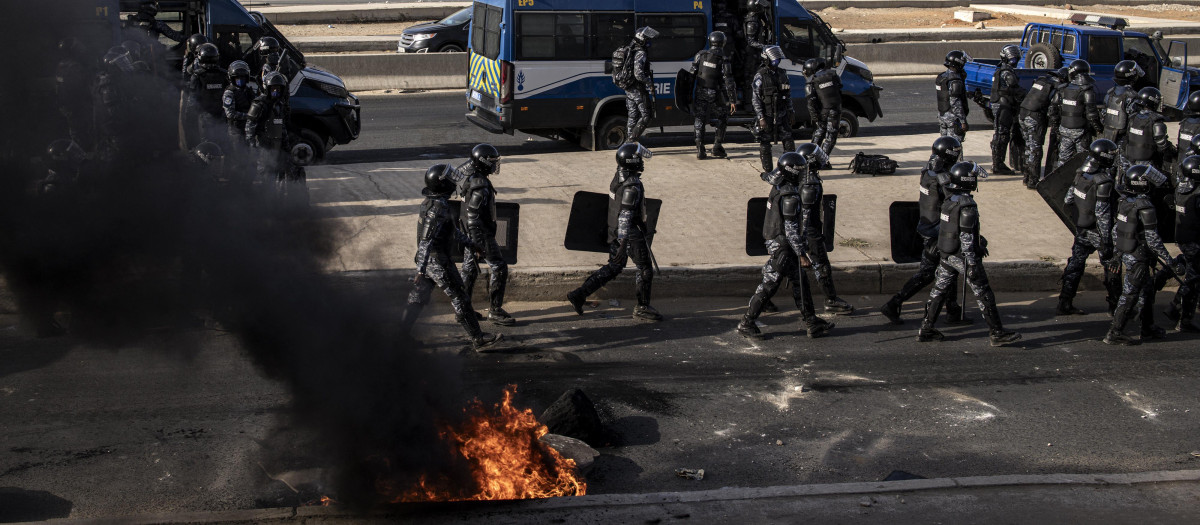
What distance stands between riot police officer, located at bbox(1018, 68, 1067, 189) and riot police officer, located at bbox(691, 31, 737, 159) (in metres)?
3.73

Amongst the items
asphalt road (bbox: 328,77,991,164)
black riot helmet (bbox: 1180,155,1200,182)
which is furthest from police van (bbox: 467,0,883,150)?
black riot helmet (bbox: 1180,155,1200,182)

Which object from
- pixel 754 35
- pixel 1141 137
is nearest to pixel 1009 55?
pixel 1141 137

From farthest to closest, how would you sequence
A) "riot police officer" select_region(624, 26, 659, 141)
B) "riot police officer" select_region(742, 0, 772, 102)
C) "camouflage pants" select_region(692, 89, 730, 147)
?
"riot police officer" select_region(742, 0, 772, 102)
"camouflage pants" select_region(692, 89, 730, 147)
"riot police officer" select_region(624, 26, 659, 141)

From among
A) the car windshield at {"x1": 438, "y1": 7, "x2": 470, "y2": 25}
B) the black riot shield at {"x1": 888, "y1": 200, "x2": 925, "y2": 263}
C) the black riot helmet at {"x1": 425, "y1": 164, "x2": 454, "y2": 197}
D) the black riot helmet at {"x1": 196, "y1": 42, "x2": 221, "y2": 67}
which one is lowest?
the black riot shield at {"x1": 888, "y1": 200, "x2": 925, "y2": 263}

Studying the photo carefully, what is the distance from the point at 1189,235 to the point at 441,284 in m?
6.47

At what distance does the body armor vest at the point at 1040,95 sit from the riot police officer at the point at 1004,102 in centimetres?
39

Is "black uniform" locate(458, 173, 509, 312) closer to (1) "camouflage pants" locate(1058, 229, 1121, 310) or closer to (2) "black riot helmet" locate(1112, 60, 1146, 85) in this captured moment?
(1) "camouflage pants" locate(1058, 229, 1121, 310)

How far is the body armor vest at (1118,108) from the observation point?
41.7ft

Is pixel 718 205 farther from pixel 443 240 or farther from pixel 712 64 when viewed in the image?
pixel 443 240

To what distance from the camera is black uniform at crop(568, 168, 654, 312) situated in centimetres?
933

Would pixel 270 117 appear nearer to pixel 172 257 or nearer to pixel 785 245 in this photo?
pixel 785 245

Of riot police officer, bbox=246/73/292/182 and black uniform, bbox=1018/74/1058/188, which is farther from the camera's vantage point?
black uniform, bbox=1018/74/1058/188

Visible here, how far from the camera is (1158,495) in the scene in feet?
20.5

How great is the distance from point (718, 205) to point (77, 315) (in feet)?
25.8
